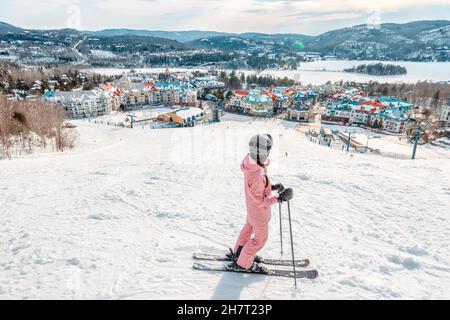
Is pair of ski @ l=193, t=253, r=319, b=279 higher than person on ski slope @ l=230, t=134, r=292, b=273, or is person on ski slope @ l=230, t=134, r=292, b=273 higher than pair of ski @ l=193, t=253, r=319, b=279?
person on ski slope @ l=230, t=134, r=292, b=273

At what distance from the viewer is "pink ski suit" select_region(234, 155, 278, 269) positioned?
3.11 metres

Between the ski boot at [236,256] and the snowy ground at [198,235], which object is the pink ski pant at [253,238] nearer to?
the ski boot at [236,256]

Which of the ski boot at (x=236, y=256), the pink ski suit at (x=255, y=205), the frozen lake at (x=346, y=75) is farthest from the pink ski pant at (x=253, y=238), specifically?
the frozen lake at (x=346, y=75)

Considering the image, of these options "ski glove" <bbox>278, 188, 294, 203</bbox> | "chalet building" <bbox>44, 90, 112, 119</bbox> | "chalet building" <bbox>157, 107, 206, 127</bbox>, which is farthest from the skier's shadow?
"chalet building" <bbox>44, 90, 112, 119</bbox>

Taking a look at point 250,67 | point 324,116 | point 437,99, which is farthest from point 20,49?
point 437,99

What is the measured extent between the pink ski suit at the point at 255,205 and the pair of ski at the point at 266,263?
0.31m

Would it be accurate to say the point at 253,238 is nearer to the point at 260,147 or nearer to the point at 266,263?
the point at 266,263

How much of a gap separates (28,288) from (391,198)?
6.72 metres

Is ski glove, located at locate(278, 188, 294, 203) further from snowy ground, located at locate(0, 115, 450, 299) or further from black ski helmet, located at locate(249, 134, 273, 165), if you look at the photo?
snowy ground, located at locate(0, 115, 450, 299)

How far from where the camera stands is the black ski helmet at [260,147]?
2.97 metres

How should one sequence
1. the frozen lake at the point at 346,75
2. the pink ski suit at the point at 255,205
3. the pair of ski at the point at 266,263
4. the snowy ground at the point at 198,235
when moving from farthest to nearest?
the frozen lake at the point at 346,75, the pair of ski at the point at 266,263, the snowy ground at the point at 198,235, the pink ski suit at the point at 255,205
